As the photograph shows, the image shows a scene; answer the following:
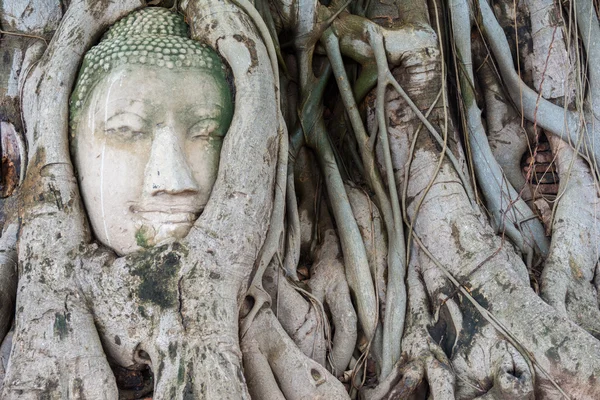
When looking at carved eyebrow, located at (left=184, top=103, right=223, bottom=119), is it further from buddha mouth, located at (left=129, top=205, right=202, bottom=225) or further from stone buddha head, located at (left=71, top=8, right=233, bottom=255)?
buddha mouth, located at (left=129, top=205, right=202, bottom=225)

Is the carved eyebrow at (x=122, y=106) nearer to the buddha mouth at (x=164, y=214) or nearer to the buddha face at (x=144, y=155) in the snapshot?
the buddha face at (x=144, y=155)

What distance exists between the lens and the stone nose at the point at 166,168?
2055 millimetres

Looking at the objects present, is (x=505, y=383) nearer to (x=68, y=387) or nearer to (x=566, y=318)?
(x=566, y=318)

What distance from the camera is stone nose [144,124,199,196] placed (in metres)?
2.05

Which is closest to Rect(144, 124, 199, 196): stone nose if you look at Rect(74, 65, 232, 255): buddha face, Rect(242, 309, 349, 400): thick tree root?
Rect(74, 65, 232, 255): buddha face

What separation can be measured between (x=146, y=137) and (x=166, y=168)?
13 cm

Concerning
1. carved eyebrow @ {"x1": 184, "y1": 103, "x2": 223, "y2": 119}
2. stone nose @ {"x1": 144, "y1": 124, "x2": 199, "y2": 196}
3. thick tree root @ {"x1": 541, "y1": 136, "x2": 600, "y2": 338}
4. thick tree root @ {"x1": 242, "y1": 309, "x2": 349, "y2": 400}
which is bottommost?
thick tree root @ {"x1": 242, "y1": 309, "x2": 349, "y2": 400}

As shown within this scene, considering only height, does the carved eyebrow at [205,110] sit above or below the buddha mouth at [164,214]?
above

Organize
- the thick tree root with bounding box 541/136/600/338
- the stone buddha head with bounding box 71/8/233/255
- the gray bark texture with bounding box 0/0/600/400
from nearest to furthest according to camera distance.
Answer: the gray bark texture with bounding box 0/0/600/400
the stone buddha head with bounding box 71/8/233/255
the thick tree root with bounding box 541/136/600/338

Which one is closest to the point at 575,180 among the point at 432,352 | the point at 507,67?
the point at 507,67

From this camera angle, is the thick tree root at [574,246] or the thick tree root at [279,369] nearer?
the thick tree root at [279,369]

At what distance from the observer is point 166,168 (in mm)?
2061

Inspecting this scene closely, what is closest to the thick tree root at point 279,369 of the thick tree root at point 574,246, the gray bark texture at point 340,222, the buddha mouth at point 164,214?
the gray bark texture at point 340,222

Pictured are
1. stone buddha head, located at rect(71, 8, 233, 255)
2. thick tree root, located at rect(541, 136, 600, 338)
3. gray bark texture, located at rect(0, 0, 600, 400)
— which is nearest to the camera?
gray bark texture, located at rect(0, 0, 600, 400)
